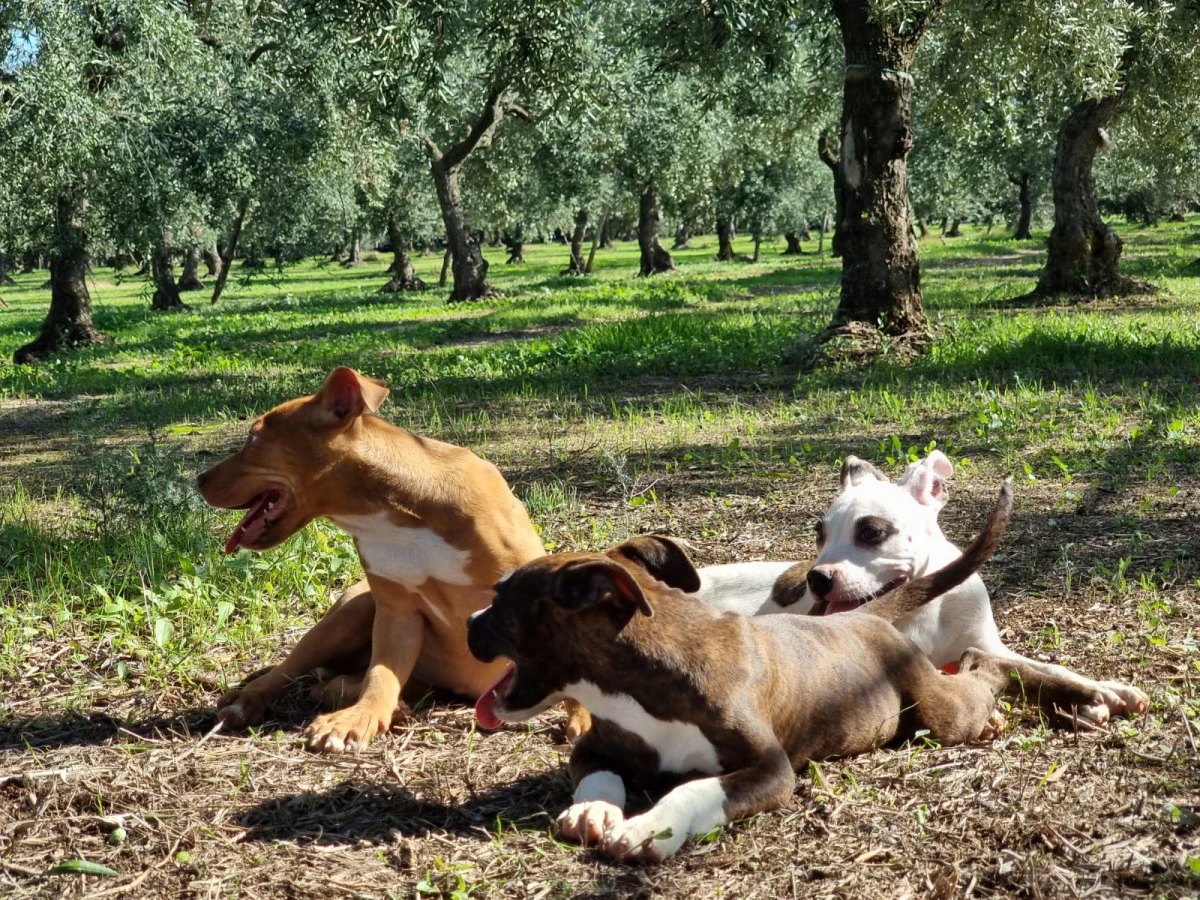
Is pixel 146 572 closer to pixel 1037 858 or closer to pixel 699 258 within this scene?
pixel 1037 858

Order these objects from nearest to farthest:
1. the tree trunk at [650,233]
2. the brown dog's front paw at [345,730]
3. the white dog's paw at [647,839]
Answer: the white dog's paw at [647,839] → the brown dog's front paw at [345,730] → the tree trunk at [650,233]

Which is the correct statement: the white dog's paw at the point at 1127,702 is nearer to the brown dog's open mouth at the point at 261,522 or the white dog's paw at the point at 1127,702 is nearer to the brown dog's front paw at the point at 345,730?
the brown dog's front paw at the point at 345,730

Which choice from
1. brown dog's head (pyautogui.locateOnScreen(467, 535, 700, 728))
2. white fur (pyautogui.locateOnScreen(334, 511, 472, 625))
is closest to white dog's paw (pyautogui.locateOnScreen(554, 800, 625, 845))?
brown dog's head (pyautogui.locateOnScreen(467, 535, 700, 728))

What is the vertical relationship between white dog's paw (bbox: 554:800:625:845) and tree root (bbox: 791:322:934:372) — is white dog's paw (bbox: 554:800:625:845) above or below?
below

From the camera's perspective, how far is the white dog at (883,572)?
453 centimetres

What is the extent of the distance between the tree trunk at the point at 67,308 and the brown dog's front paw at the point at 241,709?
17.5 m

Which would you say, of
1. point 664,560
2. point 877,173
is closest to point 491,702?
point 664,560

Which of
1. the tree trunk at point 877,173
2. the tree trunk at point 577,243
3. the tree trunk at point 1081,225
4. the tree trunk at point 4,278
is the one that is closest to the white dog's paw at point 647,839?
the tree trunk at point 877,173

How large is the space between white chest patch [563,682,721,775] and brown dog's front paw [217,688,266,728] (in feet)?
5.56

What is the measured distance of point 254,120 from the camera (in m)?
20.7

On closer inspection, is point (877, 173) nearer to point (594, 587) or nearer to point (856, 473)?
point (856, 473)

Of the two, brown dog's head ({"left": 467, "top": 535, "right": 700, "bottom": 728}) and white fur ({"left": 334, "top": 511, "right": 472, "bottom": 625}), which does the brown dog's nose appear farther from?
white fur ({"left": 334, "top": 511, "right": 472, "bottom": 625})

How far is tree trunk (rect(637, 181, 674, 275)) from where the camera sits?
125 ft

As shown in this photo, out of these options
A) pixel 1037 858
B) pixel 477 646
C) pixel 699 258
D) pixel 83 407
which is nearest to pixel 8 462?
pixel 83 407
